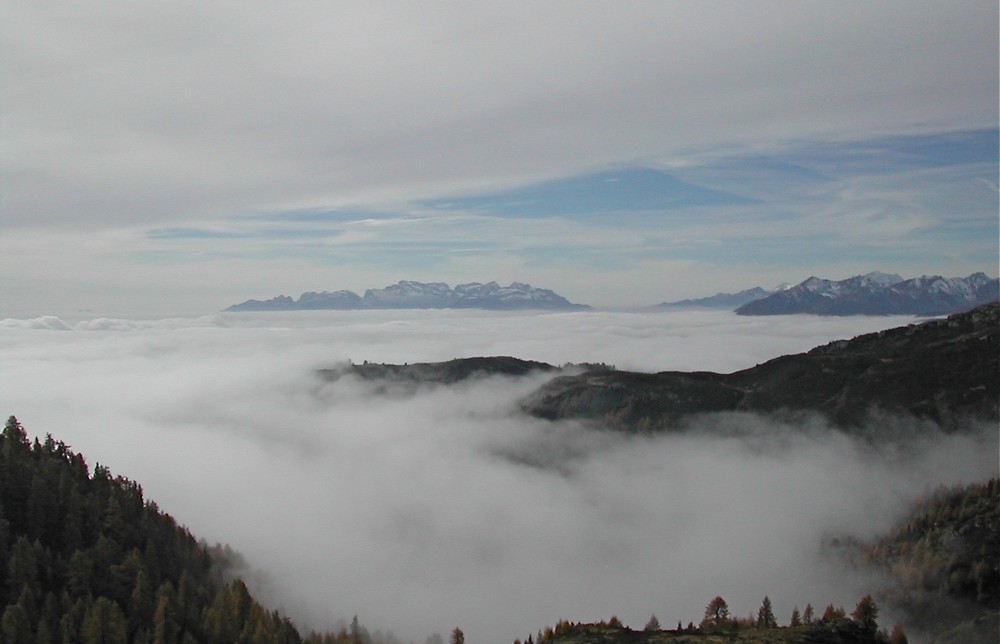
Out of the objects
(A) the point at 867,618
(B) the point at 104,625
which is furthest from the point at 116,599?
(A) the point at 867,618

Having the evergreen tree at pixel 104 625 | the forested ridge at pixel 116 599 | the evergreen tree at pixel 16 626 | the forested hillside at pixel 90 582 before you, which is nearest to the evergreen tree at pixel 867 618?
the forested ridge at pixel 116 599

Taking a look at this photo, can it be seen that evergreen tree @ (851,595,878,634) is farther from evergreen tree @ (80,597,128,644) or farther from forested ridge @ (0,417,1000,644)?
evergreen tree @ (80,597,128,644)

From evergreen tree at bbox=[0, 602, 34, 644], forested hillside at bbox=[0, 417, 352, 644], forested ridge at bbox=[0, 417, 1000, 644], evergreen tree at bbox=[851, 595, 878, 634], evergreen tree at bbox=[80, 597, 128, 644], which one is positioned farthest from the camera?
evergreen tree at bbox=[851, 595, 878, 634]

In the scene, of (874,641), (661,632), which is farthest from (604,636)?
(874,641)

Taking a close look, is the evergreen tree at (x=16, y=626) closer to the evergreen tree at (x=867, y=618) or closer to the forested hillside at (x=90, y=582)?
the forested hillside at (x=90, y=582)

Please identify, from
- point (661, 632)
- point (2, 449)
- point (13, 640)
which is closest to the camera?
point (13, 640)

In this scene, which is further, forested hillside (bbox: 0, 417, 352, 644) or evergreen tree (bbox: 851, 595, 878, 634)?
evergreen tree (bbox: 851, 595, 878, 634)

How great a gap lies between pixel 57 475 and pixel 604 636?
161 meters

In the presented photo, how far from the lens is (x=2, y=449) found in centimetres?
19725

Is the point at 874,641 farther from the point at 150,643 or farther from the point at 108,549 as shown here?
the point at 108,549

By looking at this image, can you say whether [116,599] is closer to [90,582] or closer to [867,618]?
[90,582]

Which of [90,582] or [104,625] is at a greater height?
[90,582]

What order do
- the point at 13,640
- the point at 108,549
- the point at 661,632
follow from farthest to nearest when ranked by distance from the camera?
the point at 108,549
the point at 661,632
the point at 13,640

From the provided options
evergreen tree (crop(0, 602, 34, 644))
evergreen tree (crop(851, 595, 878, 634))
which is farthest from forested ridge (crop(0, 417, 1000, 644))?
evergreen tree (crop(851, 595, 878, 634))
